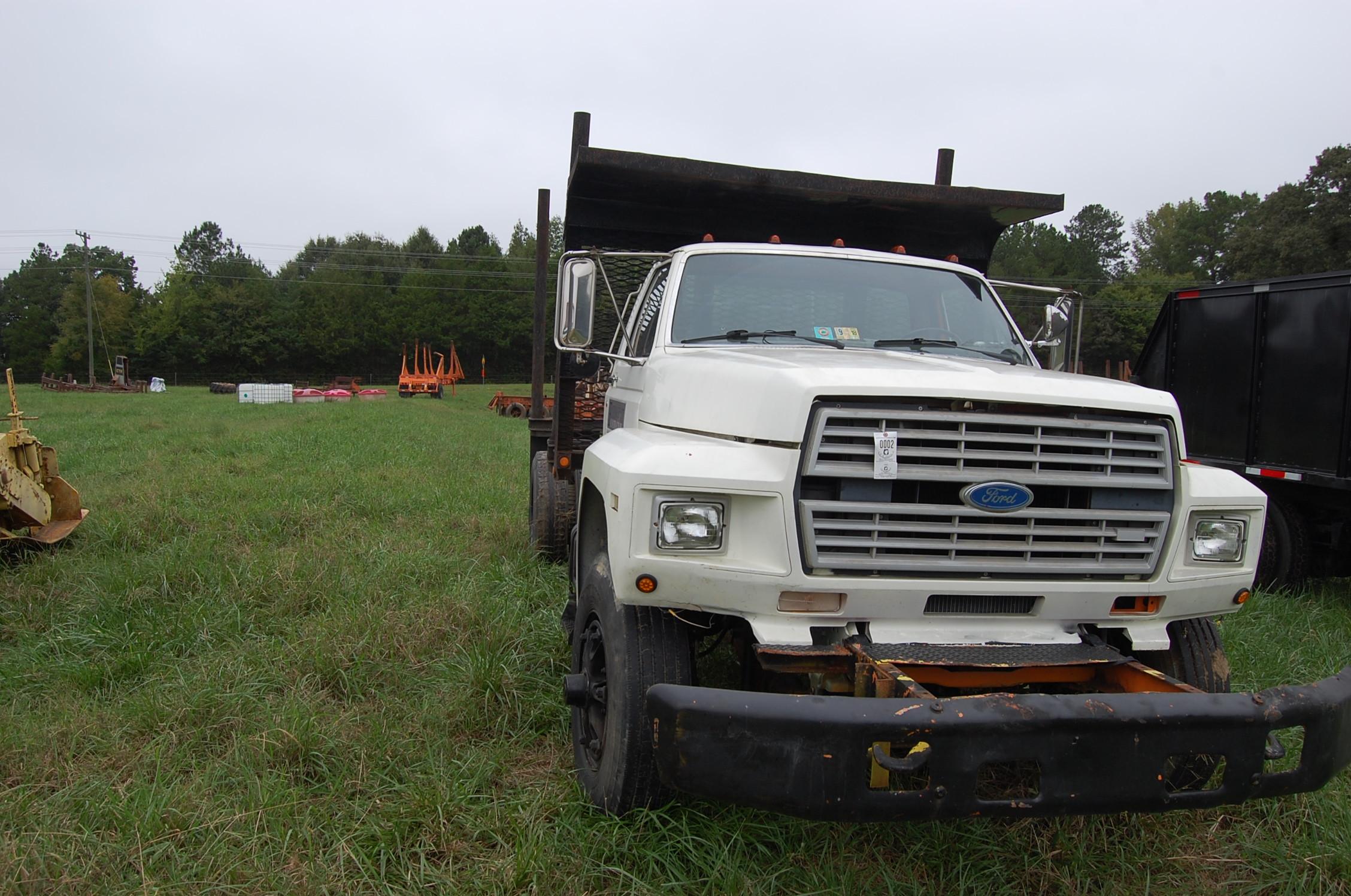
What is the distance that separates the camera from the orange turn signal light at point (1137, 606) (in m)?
2.92

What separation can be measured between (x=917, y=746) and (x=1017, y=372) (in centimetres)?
144

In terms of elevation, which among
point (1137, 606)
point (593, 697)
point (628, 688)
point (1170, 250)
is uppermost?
point (1170, 250)

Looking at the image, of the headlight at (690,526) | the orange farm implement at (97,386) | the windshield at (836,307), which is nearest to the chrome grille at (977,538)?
the headlight at (690,526)

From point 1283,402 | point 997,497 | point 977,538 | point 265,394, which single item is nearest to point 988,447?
point 997,497

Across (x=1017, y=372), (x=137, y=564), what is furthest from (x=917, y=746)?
(x=137, y=564)

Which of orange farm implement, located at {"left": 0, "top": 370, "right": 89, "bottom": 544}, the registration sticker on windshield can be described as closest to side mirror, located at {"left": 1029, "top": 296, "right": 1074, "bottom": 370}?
the registration sticker on windshield

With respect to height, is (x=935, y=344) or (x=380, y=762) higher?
(x=935, y=344)

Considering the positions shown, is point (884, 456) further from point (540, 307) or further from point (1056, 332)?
point (540, 307)

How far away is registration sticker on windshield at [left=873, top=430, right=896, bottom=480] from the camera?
2570 millimetres

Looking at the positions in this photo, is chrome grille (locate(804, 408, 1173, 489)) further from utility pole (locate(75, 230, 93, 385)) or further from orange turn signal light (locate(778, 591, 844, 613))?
utility pole (locate(75, 230, 93, 385))

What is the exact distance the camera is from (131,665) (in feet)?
14.0

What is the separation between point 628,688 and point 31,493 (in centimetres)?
509

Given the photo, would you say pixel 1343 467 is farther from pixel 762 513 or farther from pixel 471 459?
pixel 471 459

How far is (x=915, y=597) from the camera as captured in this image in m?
2.67
